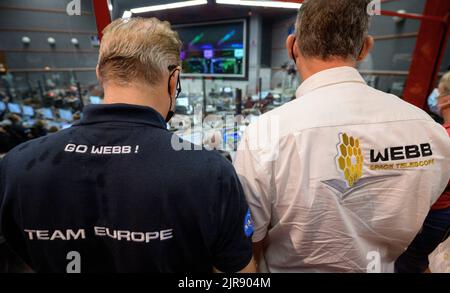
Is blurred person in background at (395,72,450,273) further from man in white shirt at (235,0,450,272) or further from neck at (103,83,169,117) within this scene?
neck at (103,83,169,117)

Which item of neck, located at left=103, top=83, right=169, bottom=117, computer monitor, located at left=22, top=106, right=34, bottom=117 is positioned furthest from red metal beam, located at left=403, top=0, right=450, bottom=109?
computer monitor, located at left=22, top=106, right=34, bottom=117

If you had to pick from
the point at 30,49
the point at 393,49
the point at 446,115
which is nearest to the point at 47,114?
the point at 30,49

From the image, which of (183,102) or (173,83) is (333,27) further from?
(183,102)

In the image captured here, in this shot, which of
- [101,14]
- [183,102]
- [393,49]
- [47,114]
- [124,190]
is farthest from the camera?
[47,114]

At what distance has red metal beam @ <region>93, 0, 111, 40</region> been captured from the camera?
90 centimetres

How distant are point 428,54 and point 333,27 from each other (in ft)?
7.55

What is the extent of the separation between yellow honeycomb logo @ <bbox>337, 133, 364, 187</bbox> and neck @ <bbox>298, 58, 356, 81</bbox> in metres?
0.20

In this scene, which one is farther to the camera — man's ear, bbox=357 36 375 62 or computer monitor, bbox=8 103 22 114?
computer monitor, bbox=8 103 22 114

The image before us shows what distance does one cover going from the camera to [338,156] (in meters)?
0.60

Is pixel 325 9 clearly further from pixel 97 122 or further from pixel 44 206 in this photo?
pixel 44 206

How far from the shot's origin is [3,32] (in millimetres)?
3428

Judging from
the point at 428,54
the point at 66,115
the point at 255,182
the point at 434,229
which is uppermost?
the point at 428,54

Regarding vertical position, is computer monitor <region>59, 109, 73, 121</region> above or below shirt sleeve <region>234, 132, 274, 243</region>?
below
